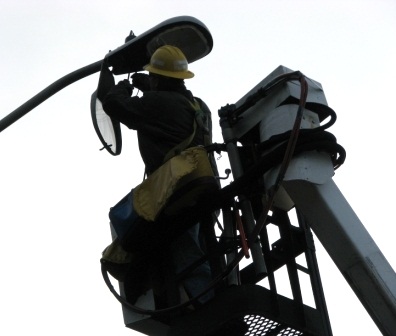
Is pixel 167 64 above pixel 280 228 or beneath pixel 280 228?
above

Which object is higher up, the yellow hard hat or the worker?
the yellow hard hat

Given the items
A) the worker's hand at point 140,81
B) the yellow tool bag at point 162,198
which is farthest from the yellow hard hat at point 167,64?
the yellow tool bag at point 162,198

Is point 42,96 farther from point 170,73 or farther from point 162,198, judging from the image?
point 162,198

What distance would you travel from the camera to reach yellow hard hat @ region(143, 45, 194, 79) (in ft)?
31.4

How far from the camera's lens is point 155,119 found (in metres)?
9.28

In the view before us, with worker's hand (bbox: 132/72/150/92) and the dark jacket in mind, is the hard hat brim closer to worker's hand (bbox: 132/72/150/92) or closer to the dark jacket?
the dark jacket

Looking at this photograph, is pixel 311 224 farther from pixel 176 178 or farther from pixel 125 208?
pixel 125 208

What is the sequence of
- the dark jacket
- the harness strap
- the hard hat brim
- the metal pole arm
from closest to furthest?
the harness strap → the dark jacket → the hard hat brim → the metal pole arm

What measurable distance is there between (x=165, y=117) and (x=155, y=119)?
0.08 metres

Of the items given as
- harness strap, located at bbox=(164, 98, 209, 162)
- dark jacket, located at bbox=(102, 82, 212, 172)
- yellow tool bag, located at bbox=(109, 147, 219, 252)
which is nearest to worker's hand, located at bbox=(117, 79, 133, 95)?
dark jacket, located at bbox=(102, 82, 212, 172)

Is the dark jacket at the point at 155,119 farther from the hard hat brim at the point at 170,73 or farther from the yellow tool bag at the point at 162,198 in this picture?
the yellow tool bag at the point at 162,198

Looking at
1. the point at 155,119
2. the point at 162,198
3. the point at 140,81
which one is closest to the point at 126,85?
the point at 140,81

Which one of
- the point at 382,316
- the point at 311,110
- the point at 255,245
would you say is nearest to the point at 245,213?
the point at 255,245

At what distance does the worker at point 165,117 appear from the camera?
356 inches
